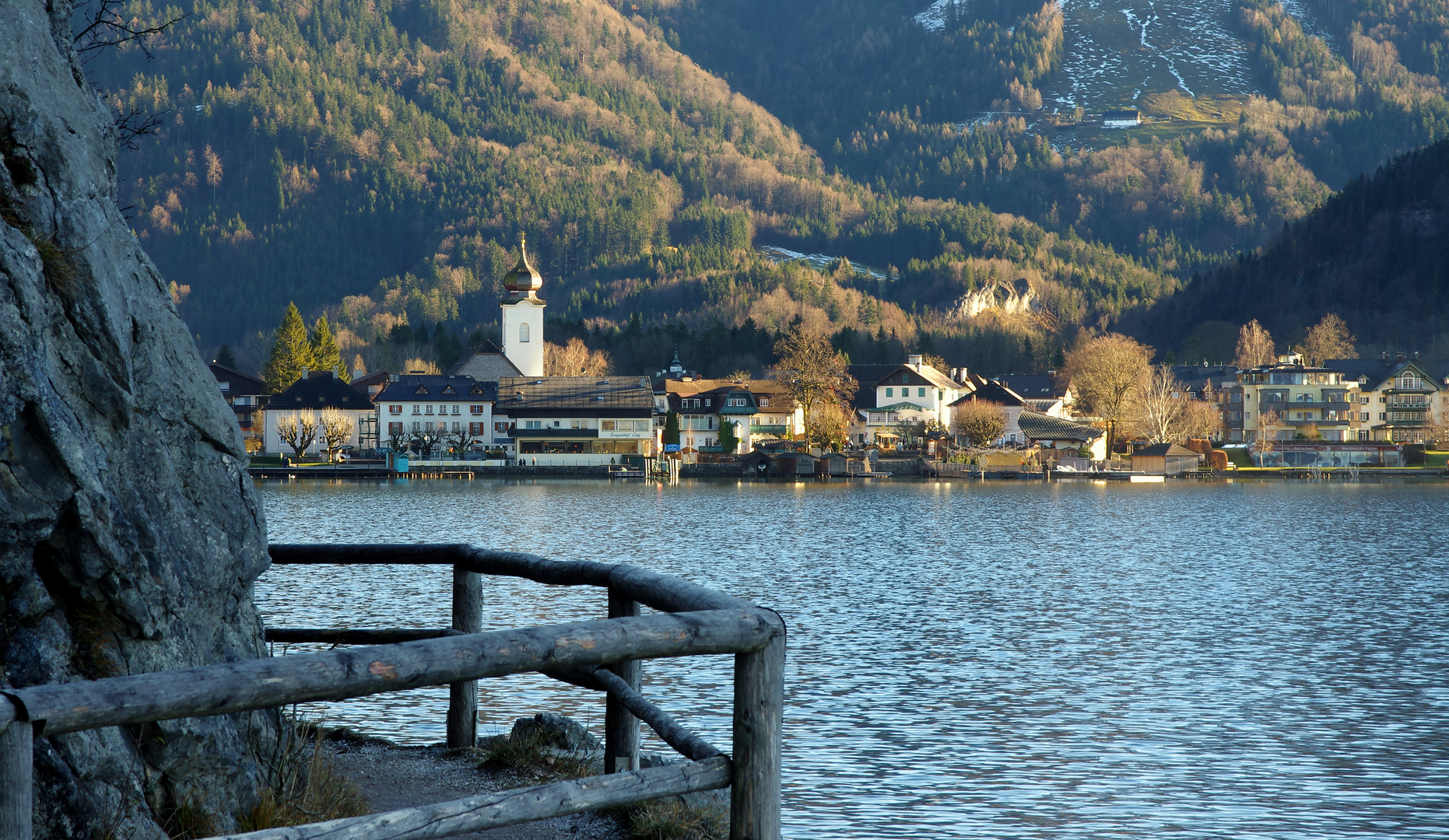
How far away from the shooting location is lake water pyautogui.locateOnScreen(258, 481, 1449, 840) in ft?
48.2

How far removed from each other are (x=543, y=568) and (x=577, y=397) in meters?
125

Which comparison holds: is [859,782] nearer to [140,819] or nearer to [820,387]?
[140,819]

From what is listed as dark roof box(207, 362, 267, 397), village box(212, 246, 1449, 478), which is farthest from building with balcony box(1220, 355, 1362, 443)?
dark roof box(207, 362, 267, 397)

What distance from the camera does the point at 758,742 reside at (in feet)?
19.8

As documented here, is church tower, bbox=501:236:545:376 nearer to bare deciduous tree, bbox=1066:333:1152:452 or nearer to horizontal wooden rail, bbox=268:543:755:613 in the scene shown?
bare deciduous tree, bbox=1066:333:1152:452

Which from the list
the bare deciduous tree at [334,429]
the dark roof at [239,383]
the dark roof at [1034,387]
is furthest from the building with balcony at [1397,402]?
the dark roof at [239,383]

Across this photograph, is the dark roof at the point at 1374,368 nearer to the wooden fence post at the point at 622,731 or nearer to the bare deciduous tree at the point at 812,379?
the bare deciduous tree at the point at 812,379

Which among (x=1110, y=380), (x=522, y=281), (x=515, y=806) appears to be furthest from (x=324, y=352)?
(x=515, y=806)

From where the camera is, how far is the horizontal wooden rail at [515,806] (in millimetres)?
5160

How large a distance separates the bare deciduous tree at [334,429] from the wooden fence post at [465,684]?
126 metres

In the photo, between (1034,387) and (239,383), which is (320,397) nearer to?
(239,383)

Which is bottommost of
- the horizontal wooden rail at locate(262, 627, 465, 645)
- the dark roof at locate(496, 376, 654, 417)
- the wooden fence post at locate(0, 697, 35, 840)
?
the horizontal wooden rail at locate(262, 627, 465, 645)

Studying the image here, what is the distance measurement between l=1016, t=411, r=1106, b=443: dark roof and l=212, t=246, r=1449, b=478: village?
0.18 metres

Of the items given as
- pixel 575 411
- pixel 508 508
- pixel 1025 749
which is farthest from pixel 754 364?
pixel 1025 749
